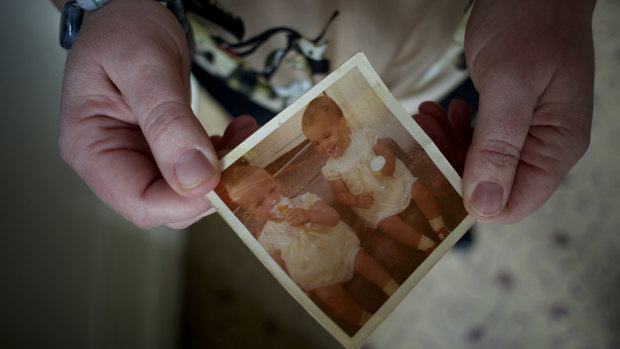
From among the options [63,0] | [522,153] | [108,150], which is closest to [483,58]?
[522,153]

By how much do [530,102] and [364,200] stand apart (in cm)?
27

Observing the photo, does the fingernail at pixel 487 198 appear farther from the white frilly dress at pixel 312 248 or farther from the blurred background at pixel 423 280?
the blurred background at pixel 423 280

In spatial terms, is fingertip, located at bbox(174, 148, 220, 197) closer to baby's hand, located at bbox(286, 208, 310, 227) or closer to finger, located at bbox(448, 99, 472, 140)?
baby's hand, located at bbox(286, 208, 310, 227)

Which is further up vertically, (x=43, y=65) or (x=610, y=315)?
(x=43, y=65)

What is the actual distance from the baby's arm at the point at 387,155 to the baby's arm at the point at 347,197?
1.8 inches

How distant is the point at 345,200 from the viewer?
55 centimetres

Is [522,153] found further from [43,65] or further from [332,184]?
[43,65]

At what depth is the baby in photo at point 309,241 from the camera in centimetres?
52

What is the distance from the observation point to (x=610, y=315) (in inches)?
40.9


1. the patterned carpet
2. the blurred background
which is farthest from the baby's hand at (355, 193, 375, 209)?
the patterned carpet

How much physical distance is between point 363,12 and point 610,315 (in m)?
1.06

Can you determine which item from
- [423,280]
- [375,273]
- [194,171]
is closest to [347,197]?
[375,273]

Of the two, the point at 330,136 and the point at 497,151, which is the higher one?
the point at 330,136

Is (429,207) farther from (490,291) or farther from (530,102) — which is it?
(490,291)
